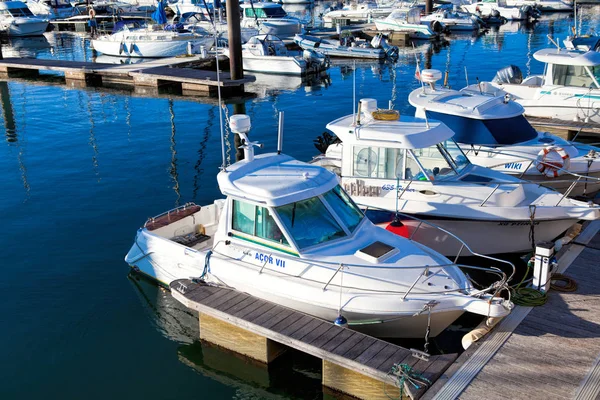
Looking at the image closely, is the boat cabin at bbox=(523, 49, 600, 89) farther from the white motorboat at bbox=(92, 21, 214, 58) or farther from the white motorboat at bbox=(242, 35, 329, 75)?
the white motorboat at bbox=(92, 21, 214, 58)

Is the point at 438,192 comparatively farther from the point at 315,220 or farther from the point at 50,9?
the point at 50,9

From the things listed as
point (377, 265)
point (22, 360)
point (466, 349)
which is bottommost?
point (22, 360)

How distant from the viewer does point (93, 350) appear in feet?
37.1

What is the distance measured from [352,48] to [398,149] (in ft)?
96.0

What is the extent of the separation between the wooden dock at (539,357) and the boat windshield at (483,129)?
6029 millimetres

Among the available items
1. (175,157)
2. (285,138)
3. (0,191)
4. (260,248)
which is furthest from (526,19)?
(260,248)

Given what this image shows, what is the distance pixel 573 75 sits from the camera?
68.7 ft

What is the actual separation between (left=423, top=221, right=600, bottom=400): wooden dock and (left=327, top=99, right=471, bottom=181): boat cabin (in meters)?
3.80

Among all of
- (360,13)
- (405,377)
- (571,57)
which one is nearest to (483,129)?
(571,57)

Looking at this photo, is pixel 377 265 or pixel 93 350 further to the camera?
pixel 93 350

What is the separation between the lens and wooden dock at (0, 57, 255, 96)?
31.3m

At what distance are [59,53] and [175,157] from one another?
100 ft

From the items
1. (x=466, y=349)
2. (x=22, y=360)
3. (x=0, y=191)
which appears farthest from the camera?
(x=0, y=191)

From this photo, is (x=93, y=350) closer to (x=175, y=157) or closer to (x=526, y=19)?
(x=175, y=157)
